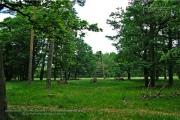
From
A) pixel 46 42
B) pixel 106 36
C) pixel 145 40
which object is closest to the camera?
pixel 145 40

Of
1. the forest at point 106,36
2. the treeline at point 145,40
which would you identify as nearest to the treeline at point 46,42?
the forest at point 106,36

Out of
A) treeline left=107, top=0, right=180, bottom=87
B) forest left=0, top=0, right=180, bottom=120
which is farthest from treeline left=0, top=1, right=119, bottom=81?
→ treeline left=107, top=0, right=180, bottom=87

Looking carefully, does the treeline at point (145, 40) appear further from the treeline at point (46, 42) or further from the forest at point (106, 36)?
the treeline at point (46, 42)

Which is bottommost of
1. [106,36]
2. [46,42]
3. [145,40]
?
[145,40]

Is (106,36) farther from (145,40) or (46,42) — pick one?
(46,42)

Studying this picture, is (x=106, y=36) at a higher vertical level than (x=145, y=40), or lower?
higher

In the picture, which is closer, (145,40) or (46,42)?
(145,40)

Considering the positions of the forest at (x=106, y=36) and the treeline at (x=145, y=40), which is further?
A: the treeline at (x=145, y=40)

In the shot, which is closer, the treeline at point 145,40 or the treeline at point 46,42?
the treeline at point 46,42

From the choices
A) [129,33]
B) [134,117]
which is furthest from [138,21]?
[134,117]

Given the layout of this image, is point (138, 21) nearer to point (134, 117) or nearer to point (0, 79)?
point (134, 117)

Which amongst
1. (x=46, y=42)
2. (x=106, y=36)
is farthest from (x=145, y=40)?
(x=46, y=42)

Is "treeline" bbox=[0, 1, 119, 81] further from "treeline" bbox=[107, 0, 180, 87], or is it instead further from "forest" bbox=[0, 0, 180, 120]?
"treeline" bbox=[107, 0, 180, 87]

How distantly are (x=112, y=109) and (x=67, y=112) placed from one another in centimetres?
278
